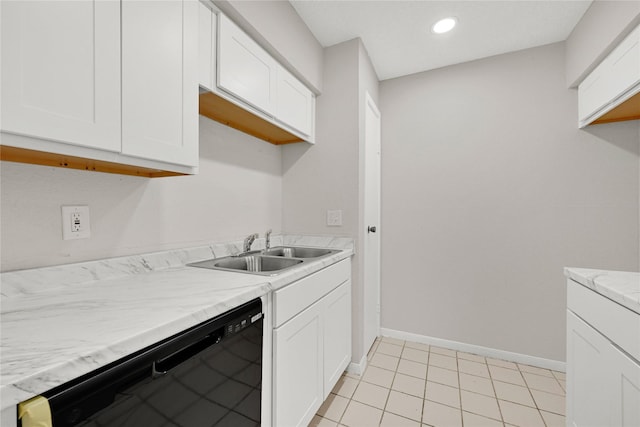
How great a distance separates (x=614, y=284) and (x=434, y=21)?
183cm

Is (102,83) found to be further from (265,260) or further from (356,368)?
(356,368)

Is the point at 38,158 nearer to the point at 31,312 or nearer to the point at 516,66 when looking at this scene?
the point at 31,312

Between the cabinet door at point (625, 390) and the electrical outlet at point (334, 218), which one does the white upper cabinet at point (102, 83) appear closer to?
the electrical outlet at point (334, 218)

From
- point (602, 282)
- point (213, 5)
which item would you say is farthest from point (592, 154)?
point (213, 5)

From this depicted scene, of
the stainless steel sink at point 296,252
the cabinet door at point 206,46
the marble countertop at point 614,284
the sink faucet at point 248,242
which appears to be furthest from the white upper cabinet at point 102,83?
the marble countertop at point 614,284

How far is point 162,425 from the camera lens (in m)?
0.69

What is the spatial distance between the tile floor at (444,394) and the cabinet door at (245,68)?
1.82 metres

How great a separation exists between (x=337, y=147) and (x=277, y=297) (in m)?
1.31

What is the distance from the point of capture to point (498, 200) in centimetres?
223

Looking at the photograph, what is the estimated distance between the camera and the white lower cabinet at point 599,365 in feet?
2.85

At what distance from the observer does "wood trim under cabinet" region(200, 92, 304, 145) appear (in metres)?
1.40

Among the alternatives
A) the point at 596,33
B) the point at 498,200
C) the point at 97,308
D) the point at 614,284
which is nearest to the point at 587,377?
the point at 614,284

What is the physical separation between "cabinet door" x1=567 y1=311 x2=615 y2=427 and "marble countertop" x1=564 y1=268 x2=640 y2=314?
178 millimetres

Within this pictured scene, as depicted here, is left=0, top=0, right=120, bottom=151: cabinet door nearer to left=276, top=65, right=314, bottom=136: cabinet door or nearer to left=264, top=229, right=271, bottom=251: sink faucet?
left=276, top=65, right=314, bottom=136: cabinet door
